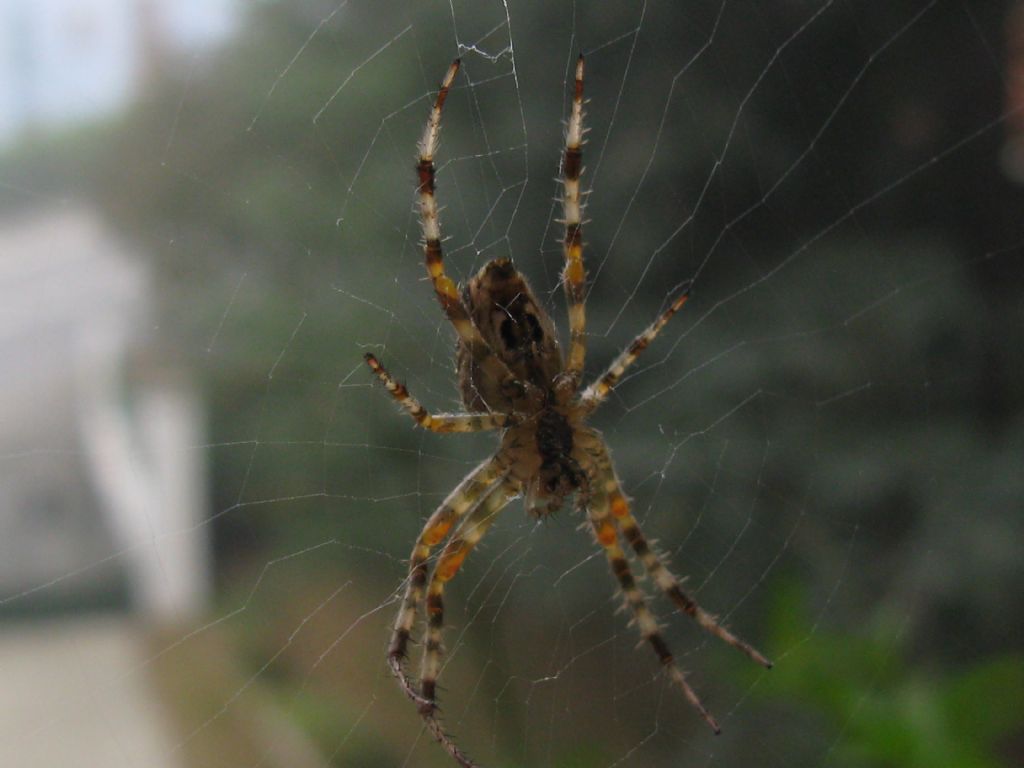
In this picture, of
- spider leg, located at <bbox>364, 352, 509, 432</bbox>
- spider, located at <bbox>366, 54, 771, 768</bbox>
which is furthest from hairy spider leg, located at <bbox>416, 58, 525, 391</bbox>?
spider leg, located at <bbox>364, 352, 509, 432</bbox>

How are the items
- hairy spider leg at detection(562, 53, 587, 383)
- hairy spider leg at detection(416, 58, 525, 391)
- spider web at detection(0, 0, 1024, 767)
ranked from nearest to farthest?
hairy spider leg at detection(416, 58, 525, 391) → hairy spider leg at detection(562, 53, 587, 383) → spider web at detection(0, 0, 1024, 767)

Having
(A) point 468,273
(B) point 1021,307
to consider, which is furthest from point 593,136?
(B) point 1021,307

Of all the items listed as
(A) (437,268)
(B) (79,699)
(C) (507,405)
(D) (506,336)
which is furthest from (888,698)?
(B) (79,699)

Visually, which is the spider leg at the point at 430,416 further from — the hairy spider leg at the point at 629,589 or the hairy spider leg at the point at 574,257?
the hairy spider leg at the point at 629,589

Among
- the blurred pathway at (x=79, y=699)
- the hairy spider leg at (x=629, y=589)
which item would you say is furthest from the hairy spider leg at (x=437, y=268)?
the blurred pathway at (x=79, y=699)

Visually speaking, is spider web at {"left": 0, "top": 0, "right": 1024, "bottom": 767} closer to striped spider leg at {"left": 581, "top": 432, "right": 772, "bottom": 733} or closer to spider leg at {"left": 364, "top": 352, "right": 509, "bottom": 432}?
striped spider leg at {"left": 581, "top": 432, "right": 772, "bottom": 733}
